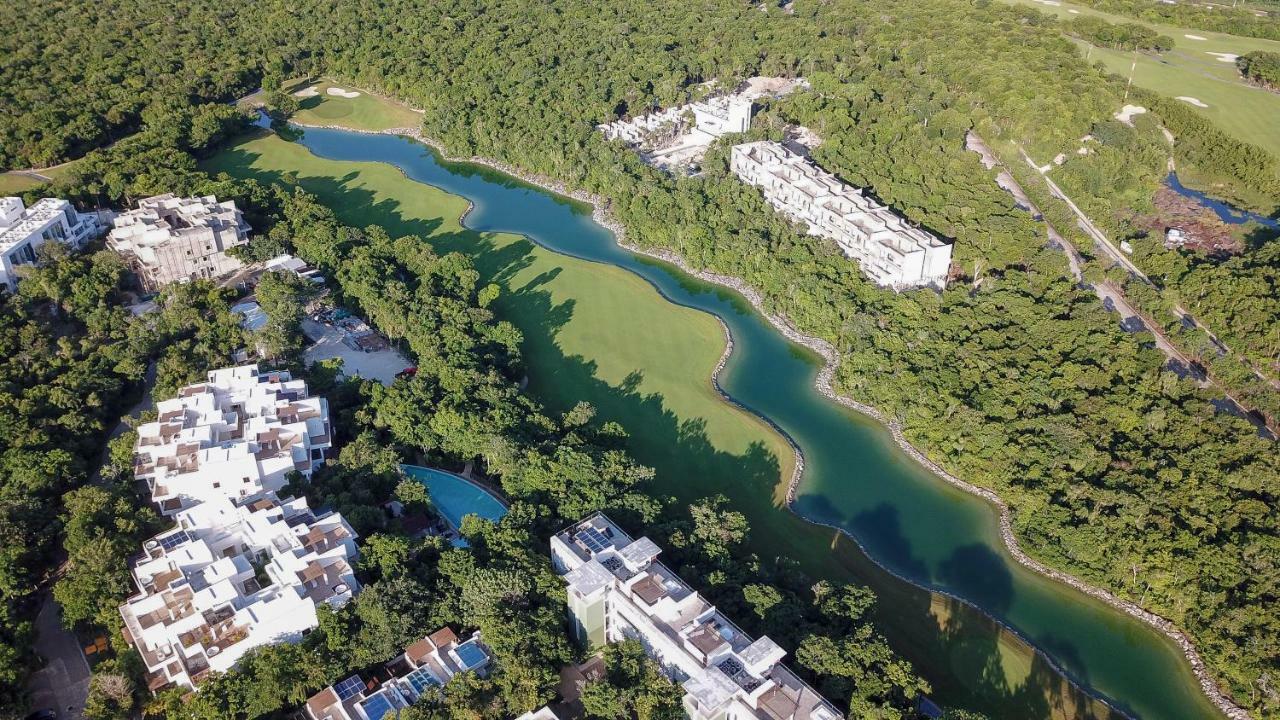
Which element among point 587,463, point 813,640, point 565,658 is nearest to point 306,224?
point 587,463

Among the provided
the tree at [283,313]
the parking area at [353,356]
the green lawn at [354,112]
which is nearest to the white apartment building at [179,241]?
the tree at [283,313]

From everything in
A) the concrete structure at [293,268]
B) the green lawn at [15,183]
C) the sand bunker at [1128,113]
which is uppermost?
the sand bunker at [1128,113]

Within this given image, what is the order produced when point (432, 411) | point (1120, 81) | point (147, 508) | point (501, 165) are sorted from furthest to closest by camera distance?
point (1120, 81) < point (501, 165) < point (432, 411) < point (147, 508)

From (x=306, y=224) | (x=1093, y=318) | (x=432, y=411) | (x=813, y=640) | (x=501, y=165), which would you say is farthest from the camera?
(x=501, y=165)

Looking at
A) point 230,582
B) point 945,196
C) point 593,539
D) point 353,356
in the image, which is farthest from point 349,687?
point 945,196

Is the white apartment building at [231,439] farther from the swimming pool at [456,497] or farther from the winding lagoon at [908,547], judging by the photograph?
the winding lagoon at [908,547]

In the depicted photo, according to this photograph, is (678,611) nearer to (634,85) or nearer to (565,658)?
(565,658)

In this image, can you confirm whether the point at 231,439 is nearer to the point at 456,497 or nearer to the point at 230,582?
the point at 230,582
